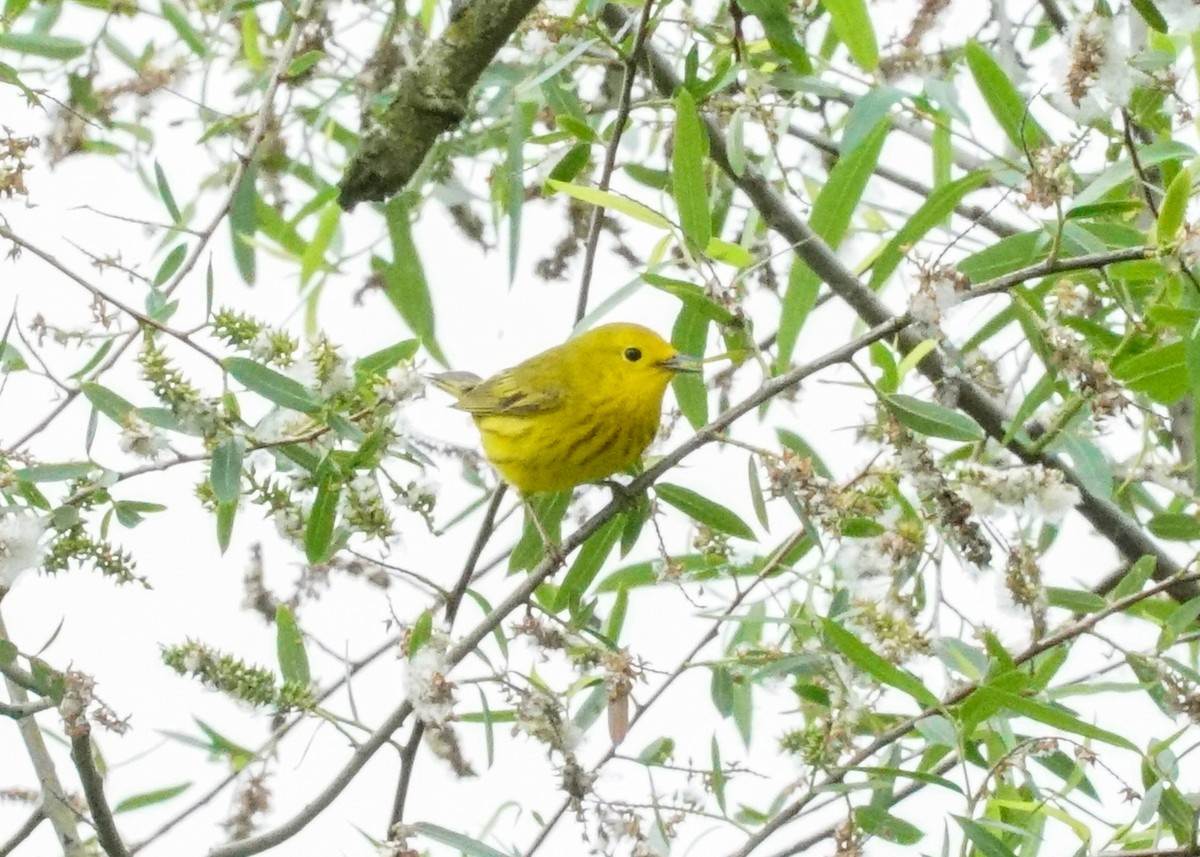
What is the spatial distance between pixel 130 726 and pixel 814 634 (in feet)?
3.16

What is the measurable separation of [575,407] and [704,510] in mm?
1151

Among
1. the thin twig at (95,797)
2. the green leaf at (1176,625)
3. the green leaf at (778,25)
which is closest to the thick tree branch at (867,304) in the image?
the green leaf at (778,25)

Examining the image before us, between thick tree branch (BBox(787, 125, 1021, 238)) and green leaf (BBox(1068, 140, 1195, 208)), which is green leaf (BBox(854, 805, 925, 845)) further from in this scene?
thick tree branch (BBox(787, 125, 1021, 238))

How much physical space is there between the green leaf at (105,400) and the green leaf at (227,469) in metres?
0.19

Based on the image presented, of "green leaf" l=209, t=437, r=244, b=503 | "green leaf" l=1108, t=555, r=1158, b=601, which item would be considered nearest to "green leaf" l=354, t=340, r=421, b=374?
"green leaf" l=209, t=437, r=244, b=503

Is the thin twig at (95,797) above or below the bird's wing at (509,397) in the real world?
below

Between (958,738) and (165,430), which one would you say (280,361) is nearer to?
(165,430)

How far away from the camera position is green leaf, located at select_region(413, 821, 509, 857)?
6.38 feet

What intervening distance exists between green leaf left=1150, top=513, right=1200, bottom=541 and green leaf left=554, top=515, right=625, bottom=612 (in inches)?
31.8

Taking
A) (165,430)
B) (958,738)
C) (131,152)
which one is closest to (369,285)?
(131,152)

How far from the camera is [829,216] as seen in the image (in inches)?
88.6

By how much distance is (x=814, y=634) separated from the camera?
2225 mm

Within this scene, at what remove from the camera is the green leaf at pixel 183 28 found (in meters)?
3.09

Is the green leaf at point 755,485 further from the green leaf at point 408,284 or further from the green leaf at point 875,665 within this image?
the green leaf at point 408,284
